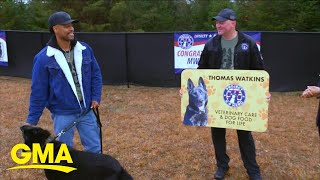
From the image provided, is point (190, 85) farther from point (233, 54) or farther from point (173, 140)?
point (173, 140)

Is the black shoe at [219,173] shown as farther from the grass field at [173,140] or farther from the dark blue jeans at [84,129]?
the dark blue jeans at [84,129]

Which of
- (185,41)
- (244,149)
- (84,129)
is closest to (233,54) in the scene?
(244,149)

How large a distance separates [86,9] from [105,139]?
21.8 meters

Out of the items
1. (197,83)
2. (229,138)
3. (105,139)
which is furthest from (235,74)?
(105,139)

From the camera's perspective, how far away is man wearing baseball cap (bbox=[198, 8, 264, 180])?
4047mm

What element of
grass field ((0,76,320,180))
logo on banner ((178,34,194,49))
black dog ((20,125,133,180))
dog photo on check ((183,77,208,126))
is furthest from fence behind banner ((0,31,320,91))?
black dog ((20,125,133,180))

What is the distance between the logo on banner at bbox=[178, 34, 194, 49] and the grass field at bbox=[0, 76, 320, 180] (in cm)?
137

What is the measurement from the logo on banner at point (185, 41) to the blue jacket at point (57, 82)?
20.7 feet

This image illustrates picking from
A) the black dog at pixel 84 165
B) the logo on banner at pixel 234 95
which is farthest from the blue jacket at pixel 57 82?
Result: the logo on banner at pixel 234 95

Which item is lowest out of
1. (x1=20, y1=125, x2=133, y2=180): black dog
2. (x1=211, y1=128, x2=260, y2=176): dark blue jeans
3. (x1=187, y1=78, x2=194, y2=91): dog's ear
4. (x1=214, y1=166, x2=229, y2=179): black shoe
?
(x1=214, y1=166, x2=229, y2=179): black shoe

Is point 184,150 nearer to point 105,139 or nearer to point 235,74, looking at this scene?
point 105,139

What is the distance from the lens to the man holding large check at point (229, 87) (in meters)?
3.98

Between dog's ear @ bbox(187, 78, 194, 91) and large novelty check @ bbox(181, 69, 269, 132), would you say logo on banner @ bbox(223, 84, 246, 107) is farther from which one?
dog's ear @ bbox(187, 78, 194, 91)

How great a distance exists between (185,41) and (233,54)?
6015 mm
